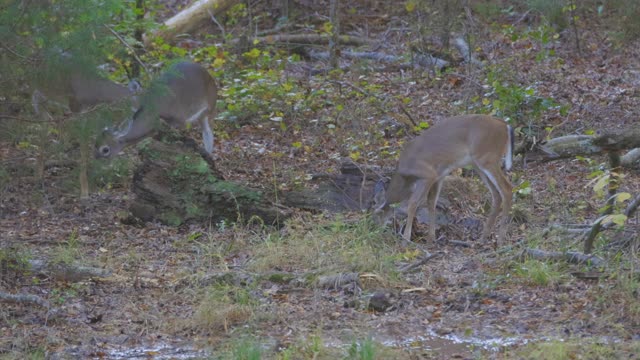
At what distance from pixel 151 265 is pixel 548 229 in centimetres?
334

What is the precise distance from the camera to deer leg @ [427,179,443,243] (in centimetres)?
965

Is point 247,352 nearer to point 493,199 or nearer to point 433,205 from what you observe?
point 433,205

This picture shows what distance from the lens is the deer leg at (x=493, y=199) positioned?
9.62 m

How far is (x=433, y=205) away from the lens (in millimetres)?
9953

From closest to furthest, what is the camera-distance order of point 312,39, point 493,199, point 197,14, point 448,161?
point 493,199
point 448,161
point 197,14
point 312,39

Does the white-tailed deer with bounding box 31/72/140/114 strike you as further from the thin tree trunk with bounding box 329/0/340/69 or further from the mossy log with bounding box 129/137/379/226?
the thin tree trunk with bounding box 329/0/340/69

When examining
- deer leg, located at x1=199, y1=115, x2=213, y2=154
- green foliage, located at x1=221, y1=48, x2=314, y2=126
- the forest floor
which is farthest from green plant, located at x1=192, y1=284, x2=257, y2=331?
green foliage, located at x1=221, y1=48, x2=314, y2=126

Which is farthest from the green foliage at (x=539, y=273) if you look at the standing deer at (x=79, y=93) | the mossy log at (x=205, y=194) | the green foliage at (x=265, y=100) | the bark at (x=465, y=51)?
the bark at (x=465, y=51)

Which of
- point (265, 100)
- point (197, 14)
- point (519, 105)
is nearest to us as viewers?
point (519, 105)

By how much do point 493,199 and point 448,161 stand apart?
1.80 ft

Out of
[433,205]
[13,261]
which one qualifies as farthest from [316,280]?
[13,261]

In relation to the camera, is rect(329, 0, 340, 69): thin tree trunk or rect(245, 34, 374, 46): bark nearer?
rect(329, 0, 340, 69): thin tree trunk

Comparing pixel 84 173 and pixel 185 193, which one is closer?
pixel 185 193

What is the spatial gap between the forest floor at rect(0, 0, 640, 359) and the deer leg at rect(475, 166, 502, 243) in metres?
0.24
